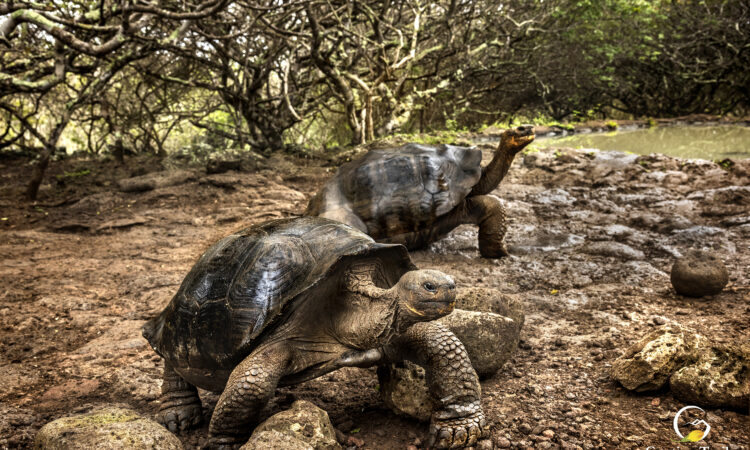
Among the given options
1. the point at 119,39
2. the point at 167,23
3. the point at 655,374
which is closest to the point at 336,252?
the point at 655,374

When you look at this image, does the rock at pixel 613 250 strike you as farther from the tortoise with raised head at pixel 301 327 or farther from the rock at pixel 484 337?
the tortoise with raised head at pixel 301 327

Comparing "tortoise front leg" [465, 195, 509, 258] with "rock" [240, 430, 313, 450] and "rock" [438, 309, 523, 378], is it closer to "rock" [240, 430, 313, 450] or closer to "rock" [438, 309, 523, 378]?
Answer: "rock" [438, 309, 523, 378]

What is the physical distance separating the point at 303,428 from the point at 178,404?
1.04 m

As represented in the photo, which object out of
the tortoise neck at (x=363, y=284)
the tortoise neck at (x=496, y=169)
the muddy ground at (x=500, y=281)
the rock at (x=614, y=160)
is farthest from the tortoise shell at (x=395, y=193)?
the rock at (x=614, y=160)

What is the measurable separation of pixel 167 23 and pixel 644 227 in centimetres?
838

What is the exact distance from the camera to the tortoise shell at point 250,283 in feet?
7.98

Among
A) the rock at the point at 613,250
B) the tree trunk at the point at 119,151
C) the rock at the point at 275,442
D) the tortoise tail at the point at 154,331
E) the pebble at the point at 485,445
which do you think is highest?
the tree trunk at the point at 119,151

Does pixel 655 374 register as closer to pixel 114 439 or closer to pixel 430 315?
pixel 430 315

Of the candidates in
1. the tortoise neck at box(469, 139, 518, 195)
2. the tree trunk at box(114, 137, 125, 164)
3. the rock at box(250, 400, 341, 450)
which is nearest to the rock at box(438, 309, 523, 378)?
the rock at box(250, 400, 341, 450)

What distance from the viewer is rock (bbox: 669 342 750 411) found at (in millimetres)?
2164

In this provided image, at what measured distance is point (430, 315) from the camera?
7.04 ft

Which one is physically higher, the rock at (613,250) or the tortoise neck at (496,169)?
the tortoise neck at (496,169)

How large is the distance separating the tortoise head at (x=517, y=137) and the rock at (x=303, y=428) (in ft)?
12.8

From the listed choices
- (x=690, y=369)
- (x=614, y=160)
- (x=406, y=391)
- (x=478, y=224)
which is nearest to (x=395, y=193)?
(x=478, y=224)
